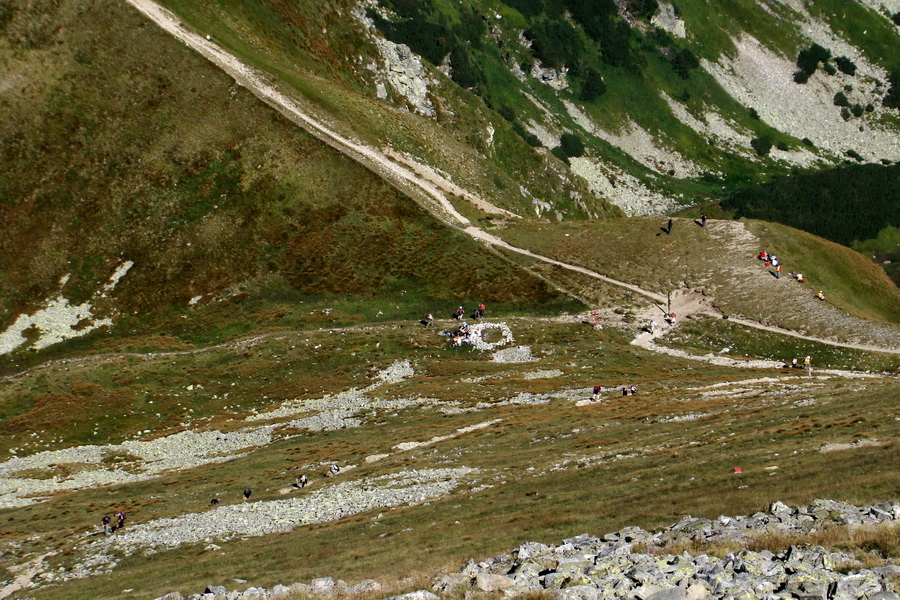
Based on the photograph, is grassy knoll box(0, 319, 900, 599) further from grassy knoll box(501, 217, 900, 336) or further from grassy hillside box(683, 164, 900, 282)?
grassy hillside box(683, 164, 900, 282)

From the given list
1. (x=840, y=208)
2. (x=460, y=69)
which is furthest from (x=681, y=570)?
(x=840, y=208)

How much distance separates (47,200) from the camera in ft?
370

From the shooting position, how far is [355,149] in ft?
403

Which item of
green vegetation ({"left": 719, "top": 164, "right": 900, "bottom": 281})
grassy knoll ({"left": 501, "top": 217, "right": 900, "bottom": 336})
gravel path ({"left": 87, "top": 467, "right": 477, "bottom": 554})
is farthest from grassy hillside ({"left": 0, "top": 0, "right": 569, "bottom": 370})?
green vegetation ({"left": 719, "top": 164, "right": 900, "bottom": 281})

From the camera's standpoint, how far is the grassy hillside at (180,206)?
105562mm

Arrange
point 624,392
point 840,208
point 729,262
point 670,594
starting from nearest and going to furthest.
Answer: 1. point 670,594
2. point 624,392
3. point 729,262
4. point 840,208

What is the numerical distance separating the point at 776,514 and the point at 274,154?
10549 cm

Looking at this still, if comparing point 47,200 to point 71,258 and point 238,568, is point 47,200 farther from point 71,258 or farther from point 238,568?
point 238,568

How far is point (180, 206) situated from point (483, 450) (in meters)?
77.9

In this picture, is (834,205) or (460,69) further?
(460,69)

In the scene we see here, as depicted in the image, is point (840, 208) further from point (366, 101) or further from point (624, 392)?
point (624, 392)

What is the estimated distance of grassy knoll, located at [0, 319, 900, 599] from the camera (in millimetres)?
34094

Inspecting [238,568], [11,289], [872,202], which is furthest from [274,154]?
[872,202]

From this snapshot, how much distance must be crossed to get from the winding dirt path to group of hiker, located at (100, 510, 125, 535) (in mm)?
70581
